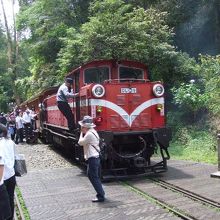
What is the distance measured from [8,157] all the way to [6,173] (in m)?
0.27

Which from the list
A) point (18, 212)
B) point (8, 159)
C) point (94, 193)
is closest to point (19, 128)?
point (94, 193)

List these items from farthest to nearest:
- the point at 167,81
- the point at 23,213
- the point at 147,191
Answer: the point at 167,81
the point at 147,191
the point at 23,213

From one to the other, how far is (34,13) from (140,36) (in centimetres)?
1129

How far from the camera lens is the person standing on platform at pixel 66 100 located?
12.7 meters

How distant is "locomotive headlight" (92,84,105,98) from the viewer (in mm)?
11156

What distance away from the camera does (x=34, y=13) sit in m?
28.2

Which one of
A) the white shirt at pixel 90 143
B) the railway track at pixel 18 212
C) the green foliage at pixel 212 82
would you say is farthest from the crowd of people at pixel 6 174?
the green foliage at pixel 212 82

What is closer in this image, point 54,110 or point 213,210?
point 213,210

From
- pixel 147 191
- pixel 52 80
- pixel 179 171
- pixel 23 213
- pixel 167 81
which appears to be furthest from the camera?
pixel 52 80

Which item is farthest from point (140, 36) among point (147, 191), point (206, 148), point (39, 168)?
point (147, 191)

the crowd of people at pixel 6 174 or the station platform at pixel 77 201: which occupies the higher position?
the crowd of people at pixel 6 174

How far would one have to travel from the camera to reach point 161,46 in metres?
19.4

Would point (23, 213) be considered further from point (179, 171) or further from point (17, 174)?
point (179, 171)

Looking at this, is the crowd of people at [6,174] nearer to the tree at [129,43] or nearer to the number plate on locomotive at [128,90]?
the number plate on locomotive at [128,90]
